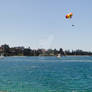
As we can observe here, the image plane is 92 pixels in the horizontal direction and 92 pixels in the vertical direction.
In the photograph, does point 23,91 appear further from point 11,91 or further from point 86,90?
point 86,90

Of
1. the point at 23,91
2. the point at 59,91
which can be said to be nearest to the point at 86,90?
the point at 59,91

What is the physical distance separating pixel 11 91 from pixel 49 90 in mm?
4662

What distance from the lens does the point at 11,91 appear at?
25.3 m

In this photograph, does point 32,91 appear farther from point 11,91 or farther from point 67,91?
point 67,91

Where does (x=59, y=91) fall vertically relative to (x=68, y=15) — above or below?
below

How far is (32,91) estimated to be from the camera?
25.9 meters

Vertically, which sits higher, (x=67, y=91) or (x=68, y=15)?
(x=68, y=15)

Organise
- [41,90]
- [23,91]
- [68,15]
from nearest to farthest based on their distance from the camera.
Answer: [23,91], [41,90], [68,15]

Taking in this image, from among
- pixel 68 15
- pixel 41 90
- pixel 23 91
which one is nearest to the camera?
pixel 23 91

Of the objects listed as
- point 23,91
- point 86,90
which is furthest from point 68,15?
point 23,91

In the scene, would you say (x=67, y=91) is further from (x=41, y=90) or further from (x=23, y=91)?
(x=23, y=91)

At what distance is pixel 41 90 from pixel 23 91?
2578mm

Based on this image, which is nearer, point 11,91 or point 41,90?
point 11,91

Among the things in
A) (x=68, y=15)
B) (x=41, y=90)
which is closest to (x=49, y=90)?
(x=41, y=90)
